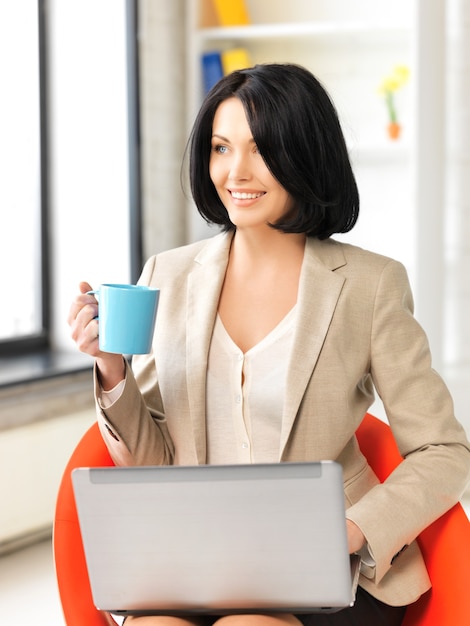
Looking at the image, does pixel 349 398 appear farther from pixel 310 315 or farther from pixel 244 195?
pixel 244 195

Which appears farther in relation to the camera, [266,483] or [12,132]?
[12,132]

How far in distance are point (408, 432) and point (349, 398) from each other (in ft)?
0.35

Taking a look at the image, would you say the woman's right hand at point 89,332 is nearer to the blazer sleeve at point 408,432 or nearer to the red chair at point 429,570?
the red chair at point 429,570

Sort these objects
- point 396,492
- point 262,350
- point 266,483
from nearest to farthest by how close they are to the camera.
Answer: point 266,483 → point 396,492 → point 262,350

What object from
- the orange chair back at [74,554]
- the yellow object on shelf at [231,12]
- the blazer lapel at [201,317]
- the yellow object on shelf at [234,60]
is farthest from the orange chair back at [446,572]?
the yellow object on shelf at [231,12]

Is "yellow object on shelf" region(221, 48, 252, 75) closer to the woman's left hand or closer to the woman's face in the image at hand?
the woman's face

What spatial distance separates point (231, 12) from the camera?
359cm

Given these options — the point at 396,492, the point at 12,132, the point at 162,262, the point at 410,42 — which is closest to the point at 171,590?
the point at 396,492

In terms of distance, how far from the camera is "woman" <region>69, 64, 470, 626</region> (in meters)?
1.45

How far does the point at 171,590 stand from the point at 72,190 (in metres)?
2.49

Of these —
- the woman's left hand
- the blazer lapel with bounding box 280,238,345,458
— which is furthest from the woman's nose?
the woman's left hand

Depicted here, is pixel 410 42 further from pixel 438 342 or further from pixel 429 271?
pixel 438 342

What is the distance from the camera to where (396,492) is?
1.40 m

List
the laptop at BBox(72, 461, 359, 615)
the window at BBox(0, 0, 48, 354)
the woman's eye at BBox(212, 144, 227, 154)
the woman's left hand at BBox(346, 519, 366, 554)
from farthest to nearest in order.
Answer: the window at BBox(0, 0, 48, 354) → the woman's eye at BBox(212, 144, 227, 154) → the woman's left hand at BBox(346, 519, 366, 554) → the laptop at BBox(72, 461, 359, 615)
